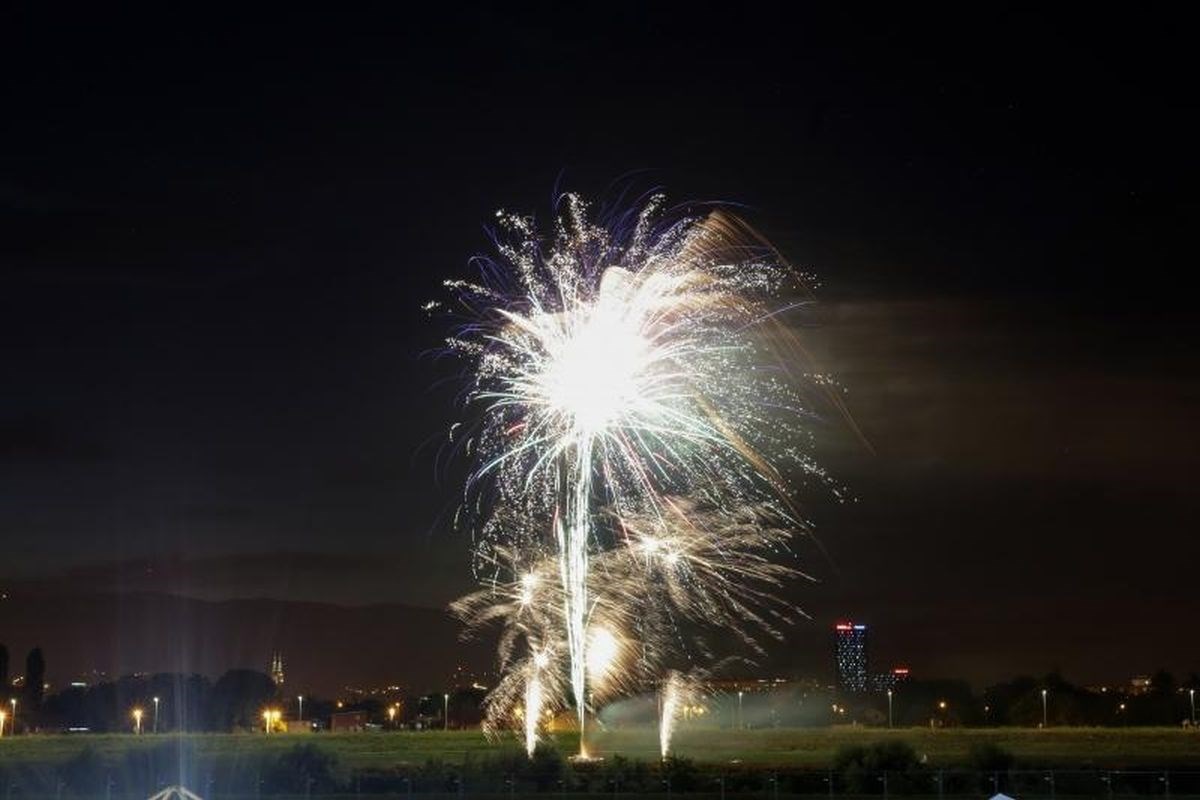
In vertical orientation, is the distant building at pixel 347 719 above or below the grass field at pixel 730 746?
below

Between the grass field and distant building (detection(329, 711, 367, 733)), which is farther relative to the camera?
distant building (detection(329, 711, 367, 733))

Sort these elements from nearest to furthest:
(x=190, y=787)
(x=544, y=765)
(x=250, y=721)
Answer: (x=190, y=787), (x=544, y=765), (x=250, y=721)

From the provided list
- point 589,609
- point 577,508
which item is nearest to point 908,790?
point 589,609

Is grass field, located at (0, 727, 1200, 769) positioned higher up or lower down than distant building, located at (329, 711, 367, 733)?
higher up

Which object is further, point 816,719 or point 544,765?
point 816,719

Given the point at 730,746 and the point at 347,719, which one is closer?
the point at 730,746

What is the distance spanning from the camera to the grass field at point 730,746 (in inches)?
2549

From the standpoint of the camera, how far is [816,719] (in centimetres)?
15875

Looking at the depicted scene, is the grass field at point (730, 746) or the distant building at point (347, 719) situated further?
the distant building at point (347, 719)

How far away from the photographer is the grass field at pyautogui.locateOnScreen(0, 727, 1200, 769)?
64750 millimetres

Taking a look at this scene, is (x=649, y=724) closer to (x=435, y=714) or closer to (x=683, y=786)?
(x=683, y=786)

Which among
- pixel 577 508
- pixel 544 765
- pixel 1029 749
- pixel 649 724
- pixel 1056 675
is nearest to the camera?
pixel 577 508

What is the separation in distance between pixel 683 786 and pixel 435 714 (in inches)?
4750

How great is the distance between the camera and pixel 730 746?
260 feet
